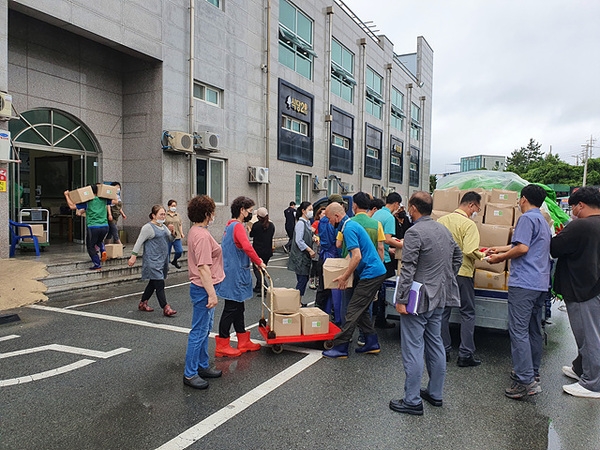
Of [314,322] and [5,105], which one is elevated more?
[5,105]

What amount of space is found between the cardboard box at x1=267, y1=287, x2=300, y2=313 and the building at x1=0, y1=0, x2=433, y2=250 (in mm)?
6889

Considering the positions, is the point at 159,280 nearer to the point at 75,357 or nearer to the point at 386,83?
the point at 75,357

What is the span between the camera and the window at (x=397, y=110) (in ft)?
108

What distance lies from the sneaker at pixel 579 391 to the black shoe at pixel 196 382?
11.5ft

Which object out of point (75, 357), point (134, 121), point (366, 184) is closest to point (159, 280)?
point (75, 357)

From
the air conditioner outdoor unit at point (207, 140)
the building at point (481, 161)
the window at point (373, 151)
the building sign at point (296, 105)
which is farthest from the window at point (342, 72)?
the building at point (481, 161)

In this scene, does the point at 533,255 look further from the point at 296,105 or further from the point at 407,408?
the point at 296,105

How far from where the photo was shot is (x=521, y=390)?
4062mm

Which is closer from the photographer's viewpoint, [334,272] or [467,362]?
[467,362]

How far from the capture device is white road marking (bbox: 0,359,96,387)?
420 cm

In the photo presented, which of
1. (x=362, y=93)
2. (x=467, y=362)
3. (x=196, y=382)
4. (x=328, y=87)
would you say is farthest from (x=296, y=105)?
(x=196, y=382)

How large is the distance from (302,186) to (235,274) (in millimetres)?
16464

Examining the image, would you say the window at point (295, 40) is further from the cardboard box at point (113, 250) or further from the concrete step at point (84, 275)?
the concrete step at point (84, 275)

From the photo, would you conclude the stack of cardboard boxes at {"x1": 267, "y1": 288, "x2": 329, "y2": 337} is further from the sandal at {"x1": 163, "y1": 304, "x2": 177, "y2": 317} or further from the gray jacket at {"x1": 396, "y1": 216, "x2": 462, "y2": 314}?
the sandal at {"x1": 163, "y1": 304, "x2": 177, "y2": 317}
